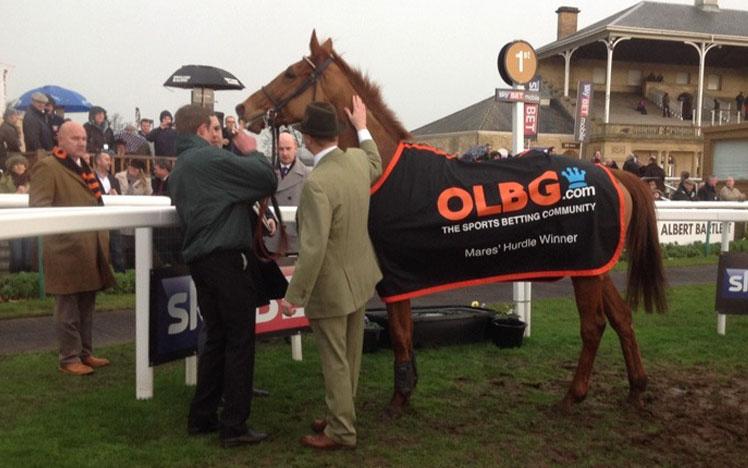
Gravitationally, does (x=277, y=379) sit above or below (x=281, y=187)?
below

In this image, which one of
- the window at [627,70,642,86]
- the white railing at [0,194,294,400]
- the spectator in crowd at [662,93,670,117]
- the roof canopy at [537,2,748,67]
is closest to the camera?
the white railing at [0,194,294,400]

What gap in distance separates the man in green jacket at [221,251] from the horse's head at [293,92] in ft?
2.06

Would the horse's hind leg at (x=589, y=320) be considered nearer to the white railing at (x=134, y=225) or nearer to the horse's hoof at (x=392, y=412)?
the horse's hoof at (x=392, y=412)

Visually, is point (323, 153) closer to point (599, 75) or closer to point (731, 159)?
point (731, 159)

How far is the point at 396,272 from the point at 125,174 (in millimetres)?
6706

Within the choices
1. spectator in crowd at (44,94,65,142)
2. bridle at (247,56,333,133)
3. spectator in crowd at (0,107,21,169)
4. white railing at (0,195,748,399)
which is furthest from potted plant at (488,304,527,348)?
spectator in crowd at (0,107,21,169)

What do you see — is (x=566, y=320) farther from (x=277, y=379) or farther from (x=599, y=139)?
(x=599, y=139)

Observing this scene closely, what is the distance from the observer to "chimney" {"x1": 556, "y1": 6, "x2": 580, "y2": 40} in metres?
39.5

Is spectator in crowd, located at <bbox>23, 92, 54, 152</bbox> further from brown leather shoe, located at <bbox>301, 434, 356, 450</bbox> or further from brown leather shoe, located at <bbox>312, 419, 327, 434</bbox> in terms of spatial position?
brown leather shoe, located at <bbox>301, 434, 356, 450</bbox>

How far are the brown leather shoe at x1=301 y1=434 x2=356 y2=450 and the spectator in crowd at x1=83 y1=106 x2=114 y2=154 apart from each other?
8153 millimetres

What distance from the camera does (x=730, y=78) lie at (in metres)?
40.5

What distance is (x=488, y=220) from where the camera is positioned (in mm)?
4391

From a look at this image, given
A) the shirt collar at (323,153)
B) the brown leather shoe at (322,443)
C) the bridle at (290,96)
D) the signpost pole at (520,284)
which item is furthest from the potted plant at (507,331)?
the shirt collar at (323,153)

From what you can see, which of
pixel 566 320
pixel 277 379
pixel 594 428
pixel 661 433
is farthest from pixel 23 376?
pixel 566 320
